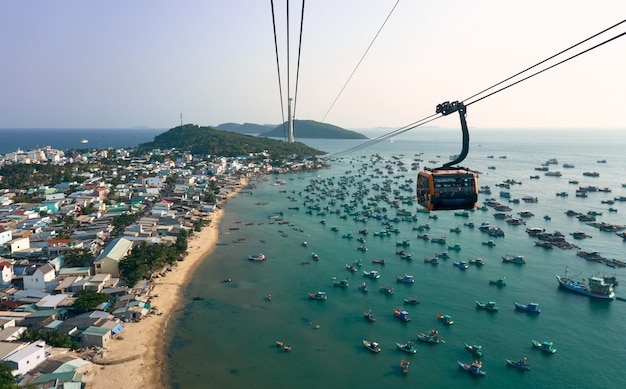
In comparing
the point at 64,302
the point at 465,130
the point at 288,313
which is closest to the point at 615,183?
the point at 288,313

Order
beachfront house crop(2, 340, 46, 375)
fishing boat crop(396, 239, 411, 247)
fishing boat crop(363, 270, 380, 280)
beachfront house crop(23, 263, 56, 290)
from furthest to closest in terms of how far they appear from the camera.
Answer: fishing boat crop(396, 239, 411, 247)
fishing boat crop(363, 270, 380, 280)
beachfront house crop(23, 263, 56, 290)
beachfront house crop(2, 340, 46, 375)

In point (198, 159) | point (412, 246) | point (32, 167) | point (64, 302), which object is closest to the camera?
point (64, 302)

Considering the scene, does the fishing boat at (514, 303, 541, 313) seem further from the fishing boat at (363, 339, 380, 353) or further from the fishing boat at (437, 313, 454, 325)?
the fishing boat at (363, 339, 380, 353)

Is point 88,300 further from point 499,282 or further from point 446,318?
point 499,282

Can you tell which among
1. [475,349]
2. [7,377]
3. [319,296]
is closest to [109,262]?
[7,377]

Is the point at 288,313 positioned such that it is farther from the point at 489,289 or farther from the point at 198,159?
the point at 198,159

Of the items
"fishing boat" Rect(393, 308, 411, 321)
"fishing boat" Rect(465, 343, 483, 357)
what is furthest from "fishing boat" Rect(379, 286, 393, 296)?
"fishing boat" Rect(465, 343, 483, 357)
